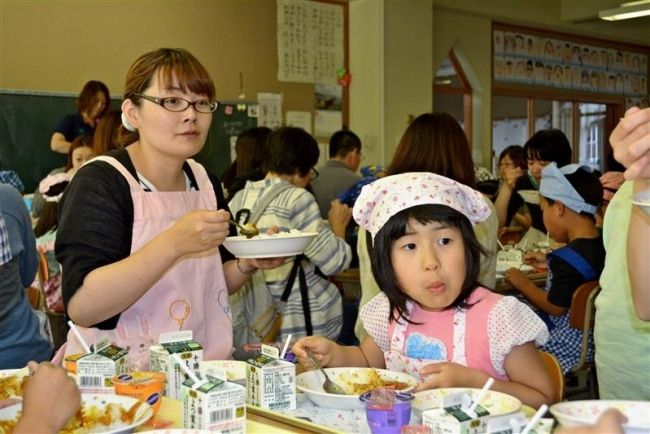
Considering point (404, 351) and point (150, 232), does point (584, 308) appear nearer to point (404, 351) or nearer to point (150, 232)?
point (404, 351)

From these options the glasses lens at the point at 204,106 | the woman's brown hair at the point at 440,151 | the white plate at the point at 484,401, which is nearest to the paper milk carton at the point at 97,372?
the white plate at the point at 484,401

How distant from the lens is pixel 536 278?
14.4ft

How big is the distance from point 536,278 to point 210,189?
8.36 feet

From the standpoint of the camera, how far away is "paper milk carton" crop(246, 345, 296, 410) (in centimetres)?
165

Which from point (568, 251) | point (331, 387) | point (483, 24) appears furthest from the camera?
point (483, 24)

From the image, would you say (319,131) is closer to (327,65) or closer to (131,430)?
(327,65)

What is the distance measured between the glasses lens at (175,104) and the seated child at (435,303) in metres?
0.55

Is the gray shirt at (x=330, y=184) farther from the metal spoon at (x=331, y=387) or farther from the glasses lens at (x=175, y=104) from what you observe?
the metal spoon at (x=331, y=387)

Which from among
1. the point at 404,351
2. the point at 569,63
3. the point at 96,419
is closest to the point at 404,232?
the point at 404,351

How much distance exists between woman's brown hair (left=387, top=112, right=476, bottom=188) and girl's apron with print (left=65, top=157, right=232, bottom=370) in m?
1.29

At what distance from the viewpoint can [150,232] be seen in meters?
2.14

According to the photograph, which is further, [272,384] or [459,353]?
[459,353]

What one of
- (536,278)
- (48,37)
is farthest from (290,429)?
(48,37)

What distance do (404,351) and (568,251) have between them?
190cm
